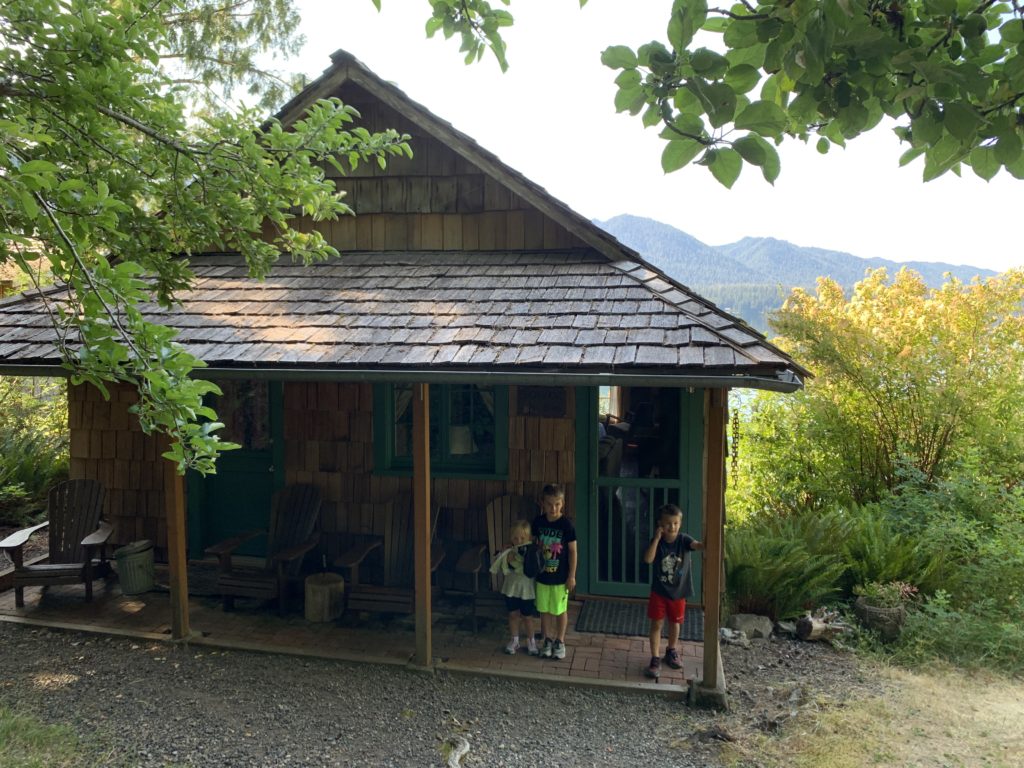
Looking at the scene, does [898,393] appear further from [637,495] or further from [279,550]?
[279,550]

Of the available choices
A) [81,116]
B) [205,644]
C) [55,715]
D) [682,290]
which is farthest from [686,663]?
[81,116]

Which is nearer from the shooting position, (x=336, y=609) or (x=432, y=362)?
(x=432, y=362)

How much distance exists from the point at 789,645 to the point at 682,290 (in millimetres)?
3310

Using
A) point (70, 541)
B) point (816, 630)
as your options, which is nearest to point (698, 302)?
point (816, 630)

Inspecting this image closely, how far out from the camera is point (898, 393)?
9172mm

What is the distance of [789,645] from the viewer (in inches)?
251

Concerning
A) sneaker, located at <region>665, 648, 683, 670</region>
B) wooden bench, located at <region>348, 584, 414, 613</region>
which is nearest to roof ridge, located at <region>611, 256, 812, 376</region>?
sneaker, located at <region>665, 648, 683, 670</region>

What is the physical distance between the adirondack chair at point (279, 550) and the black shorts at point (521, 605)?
6.91 ft

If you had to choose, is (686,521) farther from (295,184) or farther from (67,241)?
(67,241)

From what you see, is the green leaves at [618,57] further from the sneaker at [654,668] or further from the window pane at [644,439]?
the window pane at [644,439]

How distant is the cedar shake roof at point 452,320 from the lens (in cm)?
486

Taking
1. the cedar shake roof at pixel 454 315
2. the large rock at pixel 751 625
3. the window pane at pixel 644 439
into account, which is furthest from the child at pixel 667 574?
the window pane at pixel 644 439

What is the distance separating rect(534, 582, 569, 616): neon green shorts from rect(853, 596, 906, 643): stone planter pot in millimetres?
3074

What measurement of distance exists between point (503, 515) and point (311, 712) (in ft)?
8.35
